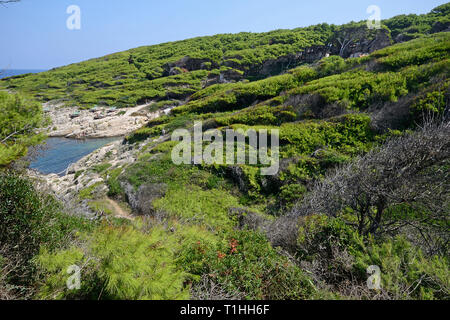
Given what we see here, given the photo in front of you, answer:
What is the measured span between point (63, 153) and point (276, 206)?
27.4 meters

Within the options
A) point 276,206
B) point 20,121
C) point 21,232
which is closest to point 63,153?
point 20,121

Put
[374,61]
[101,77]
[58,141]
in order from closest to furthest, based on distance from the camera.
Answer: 1. [374,61]
2. [58,141]
3. [101,77]

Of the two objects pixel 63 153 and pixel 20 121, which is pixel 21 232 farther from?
pixel 63 153

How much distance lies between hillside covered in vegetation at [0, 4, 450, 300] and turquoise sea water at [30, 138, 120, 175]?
3634 millimetres

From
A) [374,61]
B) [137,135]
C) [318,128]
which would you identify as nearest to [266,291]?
[318,128]

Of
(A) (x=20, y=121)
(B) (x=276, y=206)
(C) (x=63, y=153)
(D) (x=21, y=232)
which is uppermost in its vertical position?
(A) (x=20, y=121)

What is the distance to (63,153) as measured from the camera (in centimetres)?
2581

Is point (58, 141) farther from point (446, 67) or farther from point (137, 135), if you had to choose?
point (446, 67)

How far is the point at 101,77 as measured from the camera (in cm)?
6225

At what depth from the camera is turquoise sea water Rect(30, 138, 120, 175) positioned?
22017mm

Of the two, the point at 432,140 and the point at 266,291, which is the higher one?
the point at 432,140

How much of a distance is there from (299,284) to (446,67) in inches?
580

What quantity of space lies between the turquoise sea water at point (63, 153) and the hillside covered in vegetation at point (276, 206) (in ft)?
11.9

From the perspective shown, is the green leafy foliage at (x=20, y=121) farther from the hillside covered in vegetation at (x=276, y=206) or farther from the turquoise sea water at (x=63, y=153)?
the turquoise sea water at (x=63, y=153)
